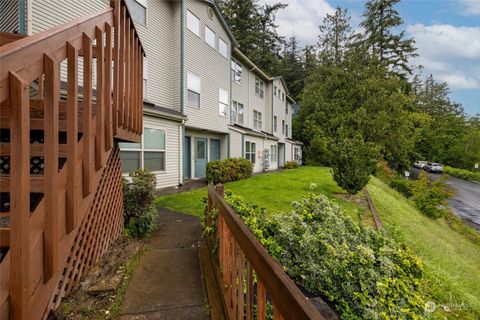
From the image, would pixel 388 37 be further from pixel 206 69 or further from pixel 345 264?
pixel 345 264

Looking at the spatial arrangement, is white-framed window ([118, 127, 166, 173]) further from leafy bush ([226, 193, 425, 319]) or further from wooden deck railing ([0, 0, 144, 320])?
wooden deck railing ([0, 0, 144, 320])

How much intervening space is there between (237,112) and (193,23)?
23.2 feet

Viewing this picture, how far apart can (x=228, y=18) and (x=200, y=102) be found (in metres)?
24.0

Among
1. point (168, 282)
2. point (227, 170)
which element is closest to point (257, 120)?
point (227, 170)

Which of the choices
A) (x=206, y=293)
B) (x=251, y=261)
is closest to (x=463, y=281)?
(x=206, y=293)

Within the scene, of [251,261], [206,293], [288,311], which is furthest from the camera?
[206,293]

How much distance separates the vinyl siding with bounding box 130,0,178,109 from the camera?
1047 centimetres

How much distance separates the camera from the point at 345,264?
9.95ft

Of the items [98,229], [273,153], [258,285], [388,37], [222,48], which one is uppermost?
[388,37]

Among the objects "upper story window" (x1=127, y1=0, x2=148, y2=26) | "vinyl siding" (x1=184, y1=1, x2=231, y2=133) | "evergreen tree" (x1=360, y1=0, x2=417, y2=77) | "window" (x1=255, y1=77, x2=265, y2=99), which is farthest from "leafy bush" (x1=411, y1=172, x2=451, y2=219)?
"evergreen tree" (x1=360, y1=0, x2=417, y2=77)

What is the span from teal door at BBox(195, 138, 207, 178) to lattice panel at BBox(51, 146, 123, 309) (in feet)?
30.3

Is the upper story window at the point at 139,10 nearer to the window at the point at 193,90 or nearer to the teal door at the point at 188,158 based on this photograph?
the window at the point at 193,90

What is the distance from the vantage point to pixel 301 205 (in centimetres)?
450

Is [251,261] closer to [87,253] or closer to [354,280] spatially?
[354,280]
